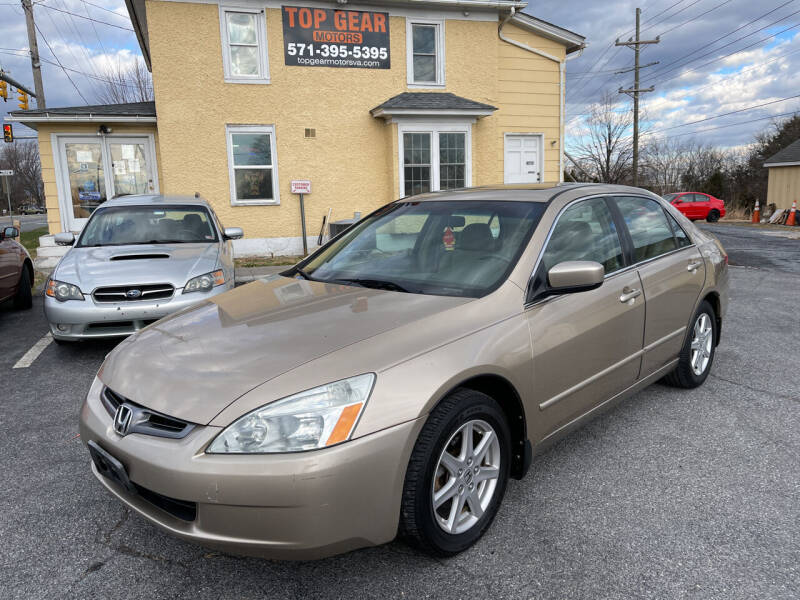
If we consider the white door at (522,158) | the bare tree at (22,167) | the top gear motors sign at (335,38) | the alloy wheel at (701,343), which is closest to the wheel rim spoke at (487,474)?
the alloy wheel at (701,343)

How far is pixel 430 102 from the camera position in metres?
12.9

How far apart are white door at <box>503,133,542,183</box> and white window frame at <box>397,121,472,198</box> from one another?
4.73ft

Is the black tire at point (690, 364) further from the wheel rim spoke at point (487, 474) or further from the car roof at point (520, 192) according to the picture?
the wheel rim spoke at point (487, 474)

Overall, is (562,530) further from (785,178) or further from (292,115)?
(785,178)

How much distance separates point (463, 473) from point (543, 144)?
14.0 meters

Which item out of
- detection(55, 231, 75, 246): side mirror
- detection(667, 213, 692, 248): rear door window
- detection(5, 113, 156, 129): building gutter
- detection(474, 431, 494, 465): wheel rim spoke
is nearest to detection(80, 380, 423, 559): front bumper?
detection(474, 431, 494, 465): wheel rim spoke

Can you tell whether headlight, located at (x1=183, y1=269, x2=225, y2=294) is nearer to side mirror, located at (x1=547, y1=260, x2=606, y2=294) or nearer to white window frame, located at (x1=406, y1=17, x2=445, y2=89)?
side mirror, located at (x1=547, y1=260, x2=606, y2=294)

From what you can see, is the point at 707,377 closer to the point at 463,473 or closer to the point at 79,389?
the point at 463,473

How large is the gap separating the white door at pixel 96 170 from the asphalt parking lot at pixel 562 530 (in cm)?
991

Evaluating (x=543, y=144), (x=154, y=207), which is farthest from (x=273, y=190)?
(x=543, y=144)

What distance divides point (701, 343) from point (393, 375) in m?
3.19

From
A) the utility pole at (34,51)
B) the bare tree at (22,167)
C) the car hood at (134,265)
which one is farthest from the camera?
the bare tree at (22,167)

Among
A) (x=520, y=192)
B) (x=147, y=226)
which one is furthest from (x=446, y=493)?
(x=147, y=226)

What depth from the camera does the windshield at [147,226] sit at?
6.41 meters
